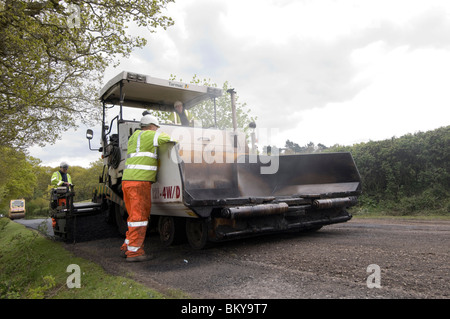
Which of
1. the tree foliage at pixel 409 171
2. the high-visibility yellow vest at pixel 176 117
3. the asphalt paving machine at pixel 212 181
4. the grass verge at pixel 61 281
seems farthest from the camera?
the tree foliage at pixel 409 171

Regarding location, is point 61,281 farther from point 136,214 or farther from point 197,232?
point 197,232

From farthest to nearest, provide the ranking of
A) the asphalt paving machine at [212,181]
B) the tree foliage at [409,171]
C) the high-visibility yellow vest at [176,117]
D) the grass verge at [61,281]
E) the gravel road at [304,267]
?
the tree foliage at [409,171], the high-visibility yellow vest at [176,117], the asphalt paving machine at [212,181], the grass verge at [61,281], the gravel road at [304,267]

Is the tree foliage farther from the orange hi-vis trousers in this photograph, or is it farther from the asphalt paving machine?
the orange hi-vis trousers

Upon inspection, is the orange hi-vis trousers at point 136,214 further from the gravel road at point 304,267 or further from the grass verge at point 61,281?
the grass verge at point 61,281

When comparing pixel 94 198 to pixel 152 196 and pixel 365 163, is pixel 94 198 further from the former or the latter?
pixel 365 163

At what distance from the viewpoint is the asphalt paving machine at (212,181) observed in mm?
4430

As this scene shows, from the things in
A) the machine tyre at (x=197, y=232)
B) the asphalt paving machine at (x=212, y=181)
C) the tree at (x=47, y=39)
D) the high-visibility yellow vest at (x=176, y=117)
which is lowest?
the machine tyre at (x=197, y=232)

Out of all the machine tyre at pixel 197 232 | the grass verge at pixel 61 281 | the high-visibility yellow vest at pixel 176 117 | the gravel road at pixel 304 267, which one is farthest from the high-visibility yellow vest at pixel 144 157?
the high-visibility yellow vest at pixel 176 117

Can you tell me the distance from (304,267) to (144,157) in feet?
8.17

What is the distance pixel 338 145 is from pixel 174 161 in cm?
953

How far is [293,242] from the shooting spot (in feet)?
16.1

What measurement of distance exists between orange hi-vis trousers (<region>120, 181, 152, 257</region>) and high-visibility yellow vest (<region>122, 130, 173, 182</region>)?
0.31 ft
